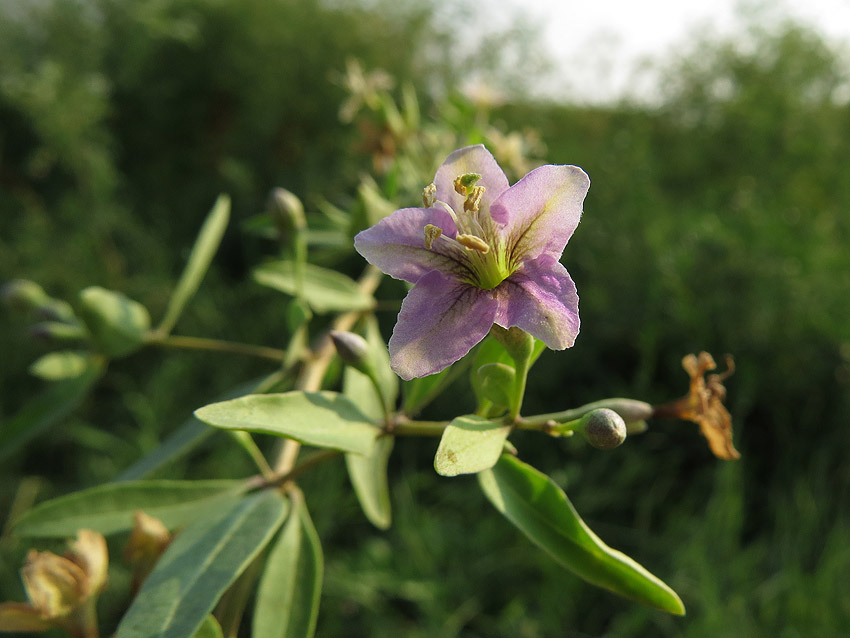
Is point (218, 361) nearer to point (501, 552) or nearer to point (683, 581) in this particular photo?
point (501, 552)

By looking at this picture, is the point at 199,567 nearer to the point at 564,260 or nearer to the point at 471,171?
the point at 471,171

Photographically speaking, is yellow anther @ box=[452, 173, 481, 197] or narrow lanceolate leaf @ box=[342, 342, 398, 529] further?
narrow lanceolate leaf @ box=[342, 342, 398, 529]

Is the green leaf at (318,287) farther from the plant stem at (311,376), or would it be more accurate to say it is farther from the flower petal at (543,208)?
the flower petal at (543,208)

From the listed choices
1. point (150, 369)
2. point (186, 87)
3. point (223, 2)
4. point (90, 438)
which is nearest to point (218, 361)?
point (150, 369)

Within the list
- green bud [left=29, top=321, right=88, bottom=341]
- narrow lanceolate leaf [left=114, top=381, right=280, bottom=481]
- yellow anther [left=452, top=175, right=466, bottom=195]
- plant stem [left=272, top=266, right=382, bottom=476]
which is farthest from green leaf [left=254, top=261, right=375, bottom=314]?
yellow anther [left=452, top=175, right=466, bottom=195]

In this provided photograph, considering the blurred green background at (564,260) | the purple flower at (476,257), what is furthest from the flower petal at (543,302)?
the blurred green background at (564,260)

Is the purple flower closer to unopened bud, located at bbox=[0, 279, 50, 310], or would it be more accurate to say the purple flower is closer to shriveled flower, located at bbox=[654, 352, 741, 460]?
shriveled flower, located at bbox=[654, 352, 741, 460]
